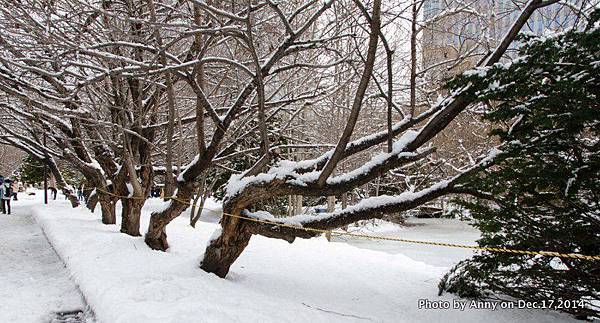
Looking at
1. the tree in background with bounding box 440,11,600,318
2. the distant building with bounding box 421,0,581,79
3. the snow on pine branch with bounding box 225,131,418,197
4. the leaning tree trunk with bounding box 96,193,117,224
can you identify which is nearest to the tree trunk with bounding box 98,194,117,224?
the leaning tree trunk with bounding box 96,193,117,224

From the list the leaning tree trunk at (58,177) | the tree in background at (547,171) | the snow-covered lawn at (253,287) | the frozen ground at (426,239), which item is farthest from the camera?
the leaning tree trunk at (58,177)

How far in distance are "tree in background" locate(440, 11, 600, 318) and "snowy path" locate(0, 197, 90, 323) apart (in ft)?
15.7

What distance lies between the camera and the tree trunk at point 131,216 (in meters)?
9.48

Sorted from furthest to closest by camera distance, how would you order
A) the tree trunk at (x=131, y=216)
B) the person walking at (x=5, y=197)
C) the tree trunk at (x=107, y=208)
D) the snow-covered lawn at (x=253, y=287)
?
the person walking at (x=5, y=197) < the tree trunk at (x=107, y=208) < the tree trunk at (x=131, y=216) < the snow-covered lawn at (x=253, y=287)

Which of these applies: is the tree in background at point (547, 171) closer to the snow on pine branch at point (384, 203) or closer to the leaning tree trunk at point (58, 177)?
the snow on pine branch at point (384, 203)

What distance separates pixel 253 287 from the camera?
5.91 meters

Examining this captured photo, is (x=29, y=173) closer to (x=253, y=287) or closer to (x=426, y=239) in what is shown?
(x=426, y=239)

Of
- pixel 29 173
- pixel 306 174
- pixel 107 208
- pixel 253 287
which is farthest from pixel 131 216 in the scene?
pixel 29 173

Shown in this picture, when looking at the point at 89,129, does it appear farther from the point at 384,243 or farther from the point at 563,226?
the point at 384,243

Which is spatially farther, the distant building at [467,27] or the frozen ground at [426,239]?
the frozen ground at [426,239]

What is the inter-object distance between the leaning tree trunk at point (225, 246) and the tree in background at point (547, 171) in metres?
2.93

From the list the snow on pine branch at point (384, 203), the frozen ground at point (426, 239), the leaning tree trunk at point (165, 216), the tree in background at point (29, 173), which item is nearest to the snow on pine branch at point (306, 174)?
the snow on pine branch at point (384, 203)

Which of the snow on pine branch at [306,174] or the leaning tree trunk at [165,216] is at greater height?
the snow on pine branch at [306,174]

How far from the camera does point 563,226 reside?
4.45 metres
